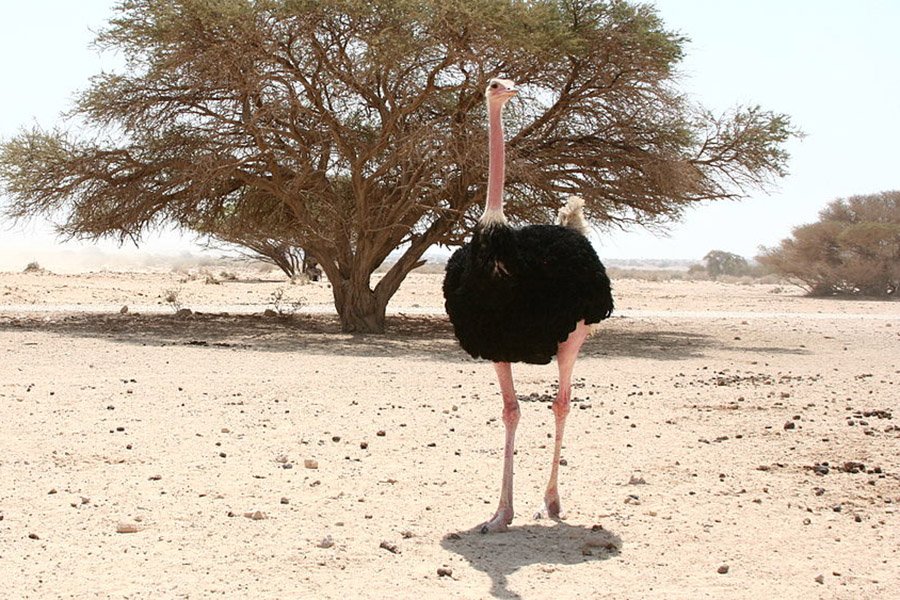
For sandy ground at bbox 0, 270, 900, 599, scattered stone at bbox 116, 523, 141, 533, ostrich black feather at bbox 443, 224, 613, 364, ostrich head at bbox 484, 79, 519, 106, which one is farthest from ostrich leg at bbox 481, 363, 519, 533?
scattered stone at bbox 116, 523, 141, 533

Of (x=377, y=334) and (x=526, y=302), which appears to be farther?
(x=377, y=334)

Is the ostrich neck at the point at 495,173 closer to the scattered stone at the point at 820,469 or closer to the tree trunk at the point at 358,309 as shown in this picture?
the scattered stone at the point at 820,469

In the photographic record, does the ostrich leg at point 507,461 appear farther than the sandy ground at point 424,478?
Yes

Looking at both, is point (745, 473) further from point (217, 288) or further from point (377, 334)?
point (217, 288)

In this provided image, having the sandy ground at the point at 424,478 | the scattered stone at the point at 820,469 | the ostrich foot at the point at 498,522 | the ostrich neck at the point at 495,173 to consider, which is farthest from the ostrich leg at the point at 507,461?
the scattered stone at the point at 820,469

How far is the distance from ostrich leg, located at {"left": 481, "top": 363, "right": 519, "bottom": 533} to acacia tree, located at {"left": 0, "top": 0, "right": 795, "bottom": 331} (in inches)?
379

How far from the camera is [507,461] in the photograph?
6004 millimetres

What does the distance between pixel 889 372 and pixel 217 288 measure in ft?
75.7

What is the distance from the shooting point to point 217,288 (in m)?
32.4

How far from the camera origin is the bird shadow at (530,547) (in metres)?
5.27

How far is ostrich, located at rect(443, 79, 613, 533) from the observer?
5.73m

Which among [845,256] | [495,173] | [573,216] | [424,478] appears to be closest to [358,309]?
[424,478]

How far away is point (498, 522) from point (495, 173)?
190 cm

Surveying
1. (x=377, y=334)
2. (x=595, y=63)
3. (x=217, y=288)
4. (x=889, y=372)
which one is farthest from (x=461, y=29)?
(x=217, y=288)
